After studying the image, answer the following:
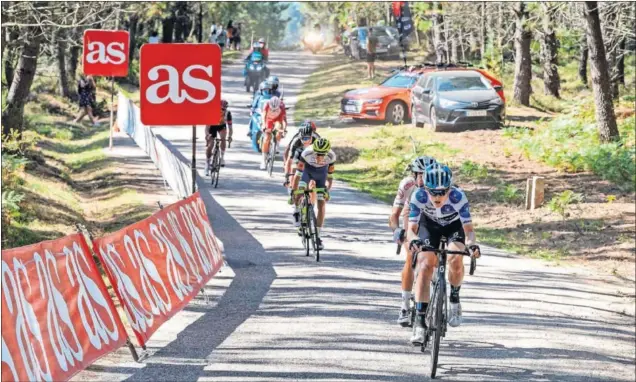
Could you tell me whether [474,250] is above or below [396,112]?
above

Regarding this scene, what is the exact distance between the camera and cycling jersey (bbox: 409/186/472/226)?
10.5 m

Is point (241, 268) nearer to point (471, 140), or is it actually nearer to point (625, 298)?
point (625, 298)

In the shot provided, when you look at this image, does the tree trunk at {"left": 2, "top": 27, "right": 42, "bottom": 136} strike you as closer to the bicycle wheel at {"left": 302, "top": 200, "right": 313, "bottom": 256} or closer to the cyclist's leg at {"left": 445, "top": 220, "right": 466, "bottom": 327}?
the bicycle wheel at {"left": 302, "top": 200, "right": 313, "bottom": 256}

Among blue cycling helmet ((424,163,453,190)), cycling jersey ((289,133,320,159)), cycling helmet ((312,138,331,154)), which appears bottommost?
cycling jersey ((289,133,320,159))

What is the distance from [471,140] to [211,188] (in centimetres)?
903

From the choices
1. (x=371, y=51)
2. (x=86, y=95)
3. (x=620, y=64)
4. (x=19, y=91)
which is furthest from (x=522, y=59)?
(x=19, y=91)

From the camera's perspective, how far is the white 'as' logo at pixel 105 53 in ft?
87.9

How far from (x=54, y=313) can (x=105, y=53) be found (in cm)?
1888

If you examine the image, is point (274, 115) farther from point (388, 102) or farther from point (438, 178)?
point (438, 178)

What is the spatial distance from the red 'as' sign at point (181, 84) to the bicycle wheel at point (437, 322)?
4.66 m

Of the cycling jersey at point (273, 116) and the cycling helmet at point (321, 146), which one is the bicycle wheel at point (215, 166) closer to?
the cycling jersey at point (273, 116)

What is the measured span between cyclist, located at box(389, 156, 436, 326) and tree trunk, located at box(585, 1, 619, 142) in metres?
14.4

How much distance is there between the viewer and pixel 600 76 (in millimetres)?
25406

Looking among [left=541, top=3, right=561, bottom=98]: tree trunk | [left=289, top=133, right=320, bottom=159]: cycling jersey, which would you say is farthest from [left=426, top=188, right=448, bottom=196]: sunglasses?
[left=541, top=3, right=561, bottom=98]: tree trunk
